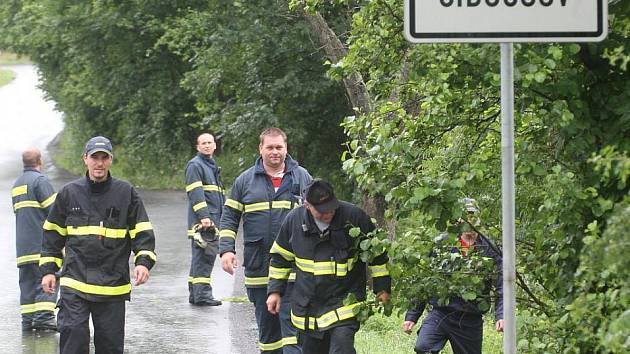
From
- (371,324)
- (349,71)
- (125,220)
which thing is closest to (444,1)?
(349,71)

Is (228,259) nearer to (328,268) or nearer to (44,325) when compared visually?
(328,268)

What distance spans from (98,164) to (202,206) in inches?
181

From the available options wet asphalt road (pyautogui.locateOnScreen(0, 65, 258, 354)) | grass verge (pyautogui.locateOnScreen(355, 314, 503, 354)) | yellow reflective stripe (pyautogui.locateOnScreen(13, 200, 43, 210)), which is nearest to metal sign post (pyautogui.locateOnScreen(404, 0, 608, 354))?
grass verge (pyautogui.locateOnScreen(355, 314, 503, 354))

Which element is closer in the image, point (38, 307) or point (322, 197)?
point (322, 197)

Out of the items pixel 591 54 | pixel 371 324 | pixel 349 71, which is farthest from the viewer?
pixel 371 324

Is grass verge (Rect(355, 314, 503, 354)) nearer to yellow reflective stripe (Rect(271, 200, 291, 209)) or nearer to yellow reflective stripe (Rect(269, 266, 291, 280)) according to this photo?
yellow reflective stripe (Rect(271, 200, 291, 209))

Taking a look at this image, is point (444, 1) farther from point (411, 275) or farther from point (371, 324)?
point (371, 324)

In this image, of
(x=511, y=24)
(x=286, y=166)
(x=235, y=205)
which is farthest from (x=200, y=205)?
(x=511, y=24)

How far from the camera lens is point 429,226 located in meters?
6.34

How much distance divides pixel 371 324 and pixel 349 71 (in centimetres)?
556

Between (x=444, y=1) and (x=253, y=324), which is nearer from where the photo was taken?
(x=444, y=1)

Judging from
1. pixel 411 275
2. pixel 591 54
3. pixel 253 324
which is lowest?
pixel 253 324

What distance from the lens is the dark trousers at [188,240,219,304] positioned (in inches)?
529

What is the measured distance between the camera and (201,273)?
44.1ft
